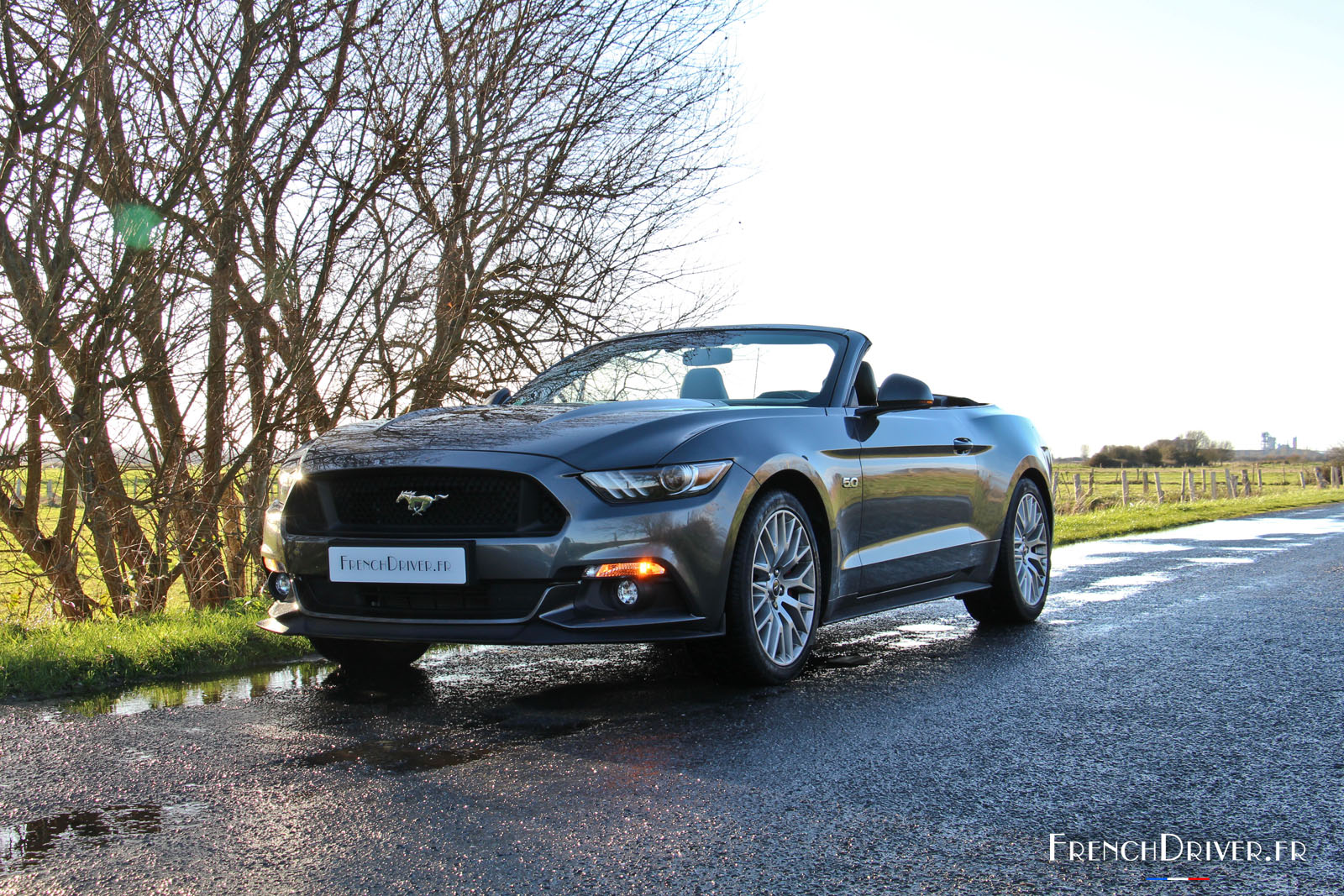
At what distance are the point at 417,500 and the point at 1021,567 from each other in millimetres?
3995

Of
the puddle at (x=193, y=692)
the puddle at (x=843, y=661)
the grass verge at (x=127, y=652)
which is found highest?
the grass verge at (x=127, y=652)

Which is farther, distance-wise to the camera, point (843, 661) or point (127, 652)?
point (843, 661)

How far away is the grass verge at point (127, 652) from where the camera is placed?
518 centimetres

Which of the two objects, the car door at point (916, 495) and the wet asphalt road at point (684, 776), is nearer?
the wet asphalt road at point (684, 776)

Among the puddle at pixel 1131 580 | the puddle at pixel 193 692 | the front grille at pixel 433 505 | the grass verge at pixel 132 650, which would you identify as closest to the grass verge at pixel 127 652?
the grass verge at pixel 132 650

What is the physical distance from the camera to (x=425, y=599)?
468 cm

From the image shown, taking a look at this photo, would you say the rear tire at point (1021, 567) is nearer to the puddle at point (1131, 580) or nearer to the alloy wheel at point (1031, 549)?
the alloy wheel at point (1031, 549)

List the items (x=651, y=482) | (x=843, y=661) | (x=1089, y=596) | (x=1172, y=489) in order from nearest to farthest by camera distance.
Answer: (x=651, y=482) → (x=843, y=661) → (x=1089, y=596) → (x=1172, y=489)

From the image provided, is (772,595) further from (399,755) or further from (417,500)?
(399,755)

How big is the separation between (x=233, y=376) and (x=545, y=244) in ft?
10.1

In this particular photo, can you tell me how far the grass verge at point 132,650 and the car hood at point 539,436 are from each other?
49.8 inches

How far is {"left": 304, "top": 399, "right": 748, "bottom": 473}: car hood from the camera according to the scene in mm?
4664

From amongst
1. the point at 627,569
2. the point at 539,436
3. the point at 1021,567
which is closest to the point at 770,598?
the point at 627,569

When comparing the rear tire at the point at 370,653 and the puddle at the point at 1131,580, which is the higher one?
the rear tire at the point at 370,653
